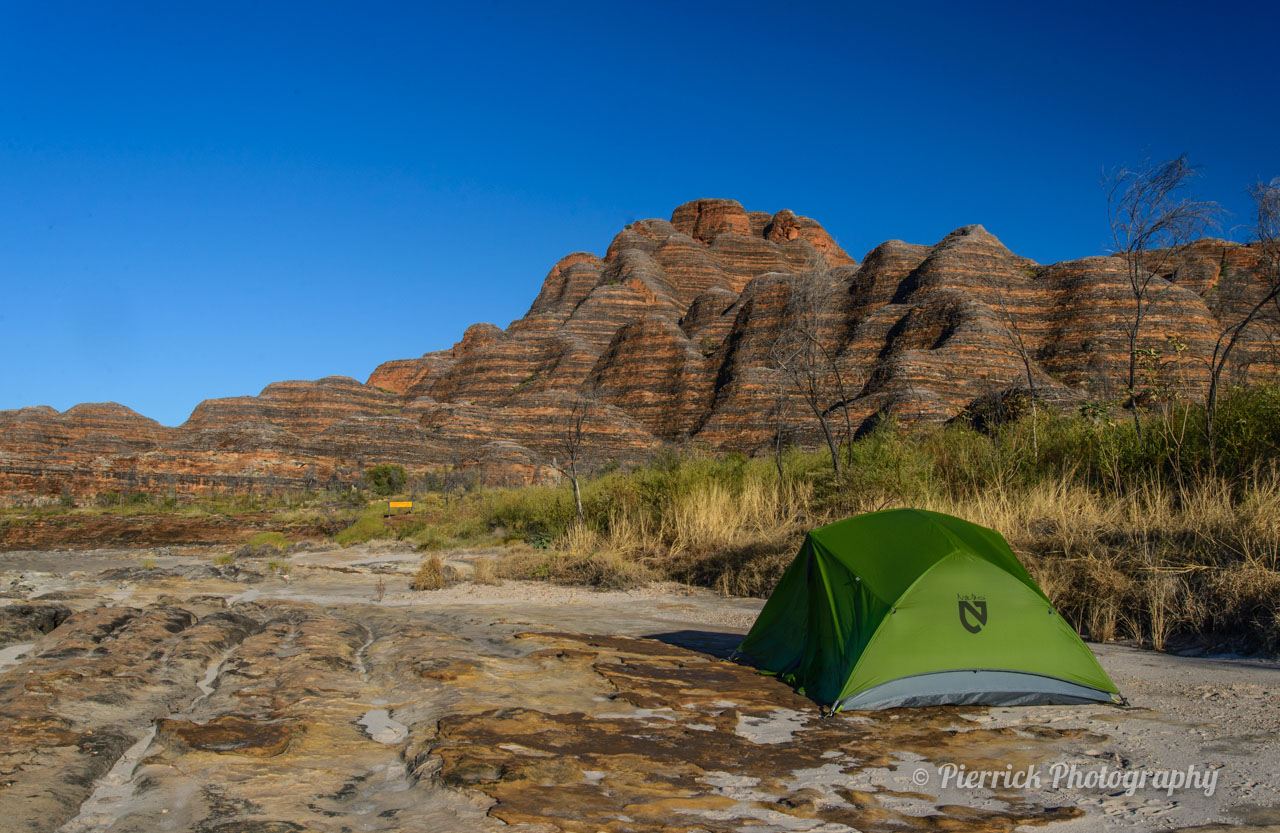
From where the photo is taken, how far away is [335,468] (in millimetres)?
44562

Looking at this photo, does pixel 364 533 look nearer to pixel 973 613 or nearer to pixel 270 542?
pixel 270 542

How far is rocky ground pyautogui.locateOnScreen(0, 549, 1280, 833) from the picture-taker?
11.0ft

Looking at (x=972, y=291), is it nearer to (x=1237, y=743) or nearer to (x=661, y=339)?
(x=661, y=339)

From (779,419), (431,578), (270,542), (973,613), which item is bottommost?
(270,542)

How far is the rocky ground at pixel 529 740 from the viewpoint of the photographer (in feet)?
11.0

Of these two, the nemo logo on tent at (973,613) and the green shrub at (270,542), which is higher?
the nemo logo on tent at (973,613)

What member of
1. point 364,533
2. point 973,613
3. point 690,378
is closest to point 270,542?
point 364,533

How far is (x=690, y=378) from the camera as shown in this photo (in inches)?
2327

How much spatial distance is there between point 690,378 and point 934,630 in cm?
5387

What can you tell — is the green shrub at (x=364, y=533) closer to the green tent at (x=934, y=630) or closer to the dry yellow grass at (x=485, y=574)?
the dry yellow grass at (x=485, y=574)

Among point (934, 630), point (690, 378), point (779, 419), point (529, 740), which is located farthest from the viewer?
point (690, 378)

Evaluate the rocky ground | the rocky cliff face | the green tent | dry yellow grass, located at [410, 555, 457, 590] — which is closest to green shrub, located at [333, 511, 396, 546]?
dry yellow grass, located at [410, 555, 457, 590]

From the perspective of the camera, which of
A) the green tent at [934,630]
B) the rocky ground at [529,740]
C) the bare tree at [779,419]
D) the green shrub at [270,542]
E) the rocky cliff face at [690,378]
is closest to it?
the rocky ground at [529,740]

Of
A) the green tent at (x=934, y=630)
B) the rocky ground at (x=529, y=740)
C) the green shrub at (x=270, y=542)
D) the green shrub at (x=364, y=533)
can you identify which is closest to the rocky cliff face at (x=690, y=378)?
the green shrub at (x=364, y=533)
